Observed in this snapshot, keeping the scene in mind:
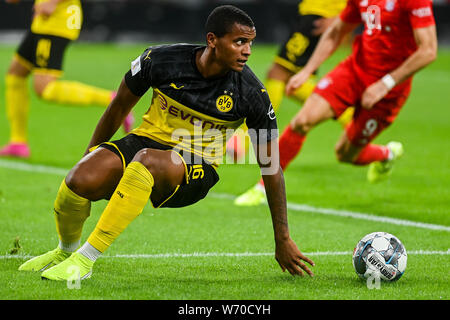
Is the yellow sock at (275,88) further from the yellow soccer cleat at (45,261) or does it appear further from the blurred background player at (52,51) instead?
the yellow soccer cleat at (45,261)

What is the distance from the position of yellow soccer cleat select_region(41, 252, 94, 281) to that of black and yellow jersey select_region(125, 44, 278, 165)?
0.91 meters

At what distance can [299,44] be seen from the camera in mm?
9406

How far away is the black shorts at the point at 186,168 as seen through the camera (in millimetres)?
5072

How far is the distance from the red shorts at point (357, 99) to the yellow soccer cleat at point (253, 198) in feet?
3.00

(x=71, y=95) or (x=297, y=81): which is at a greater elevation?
(x=297, y=81)

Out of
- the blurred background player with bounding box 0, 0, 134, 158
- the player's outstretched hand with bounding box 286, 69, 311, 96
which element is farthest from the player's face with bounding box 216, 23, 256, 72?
the blurred background player with bounding box 0, 0, 134, 158

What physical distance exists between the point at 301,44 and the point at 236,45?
4613 mm

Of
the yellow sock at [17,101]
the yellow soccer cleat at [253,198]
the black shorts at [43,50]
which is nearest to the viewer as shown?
the yellow soccer cleat at [253,198]

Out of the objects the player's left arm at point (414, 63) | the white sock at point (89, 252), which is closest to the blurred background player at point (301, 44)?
the player's left arm at point (414, 63)

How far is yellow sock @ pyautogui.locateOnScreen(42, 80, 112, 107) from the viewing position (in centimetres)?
956

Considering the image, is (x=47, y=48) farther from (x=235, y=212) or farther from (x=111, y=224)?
(x=111, y=224)

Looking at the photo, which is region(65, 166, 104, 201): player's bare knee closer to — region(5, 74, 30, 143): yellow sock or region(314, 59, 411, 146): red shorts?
region(314, 59, 411, 146): red shorts

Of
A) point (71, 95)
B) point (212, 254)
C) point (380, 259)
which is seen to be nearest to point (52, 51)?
point (71, 95)

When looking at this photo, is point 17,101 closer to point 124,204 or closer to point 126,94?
point 126,94
